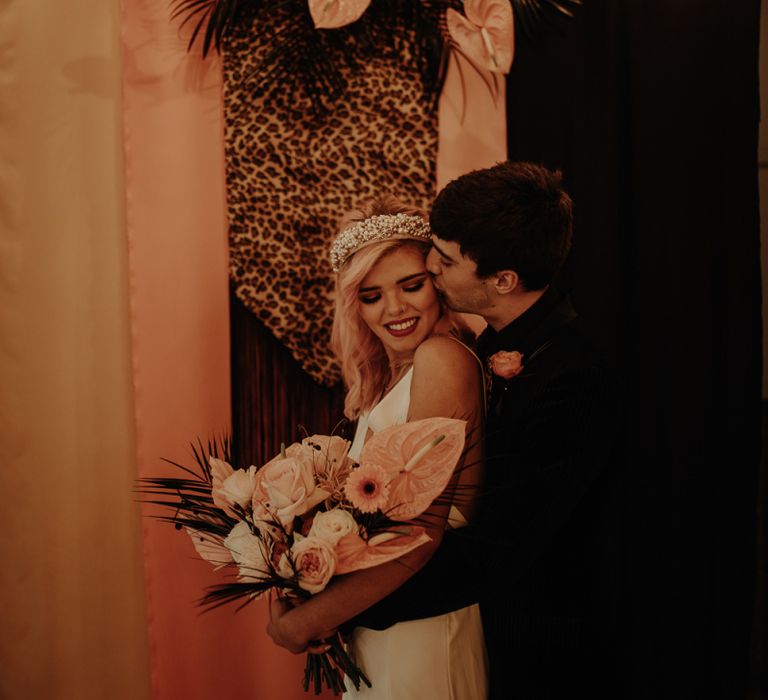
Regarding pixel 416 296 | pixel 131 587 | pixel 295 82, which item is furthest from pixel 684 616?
pixel 295 82

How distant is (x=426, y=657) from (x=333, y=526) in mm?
470

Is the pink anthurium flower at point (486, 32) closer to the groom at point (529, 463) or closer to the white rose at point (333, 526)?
the groom at point (529, 463)

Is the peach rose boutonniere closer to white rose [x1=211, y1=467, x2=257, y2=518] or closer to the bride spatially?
the bride

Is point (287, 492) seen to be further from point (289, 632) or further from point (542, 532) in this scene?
point (542, 532)

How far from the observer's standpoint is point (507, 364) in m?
1.44

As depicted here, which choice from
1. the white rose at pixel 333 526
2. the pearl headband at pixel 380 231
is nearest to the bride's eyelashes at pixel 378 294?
the pearl headband at pixel 380 231

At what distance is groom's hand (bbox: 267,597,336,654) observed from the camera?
4.26 ft

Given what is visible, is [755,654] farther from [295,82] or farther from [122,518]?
[295,82]

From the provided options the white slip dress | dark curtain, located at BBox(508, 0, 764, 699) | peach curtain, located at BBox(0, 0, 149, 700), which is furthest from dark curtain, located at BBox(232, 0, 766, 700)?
the white slip dress

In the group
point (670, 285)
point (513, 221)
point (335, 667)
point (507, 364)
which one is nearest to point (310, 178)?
point (513, 221)

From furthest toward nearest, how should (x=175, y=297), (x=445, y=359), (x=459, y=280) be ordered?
1. (x=175, y=297)
2. (x=459, y=280)
3. (x=445, y=359)

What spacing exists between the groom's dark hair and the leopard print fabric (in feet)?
2.41

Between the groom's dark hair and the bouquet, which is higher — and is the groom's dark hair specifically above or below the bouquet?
above

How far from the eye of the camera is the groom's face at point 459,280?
1510 mm
